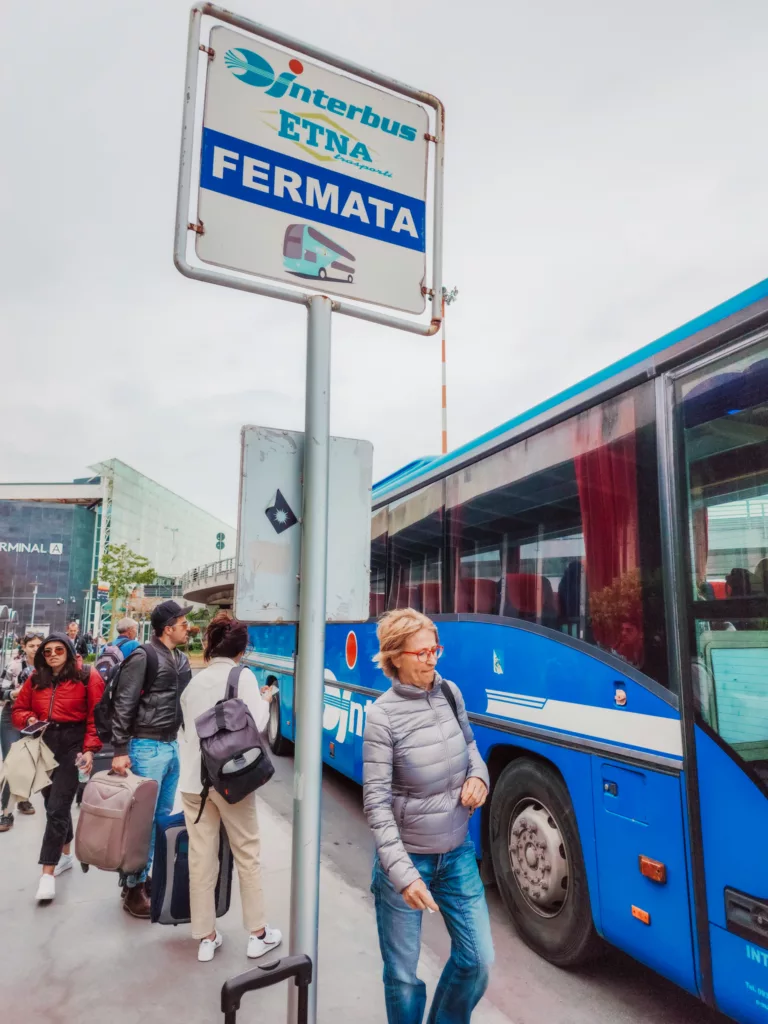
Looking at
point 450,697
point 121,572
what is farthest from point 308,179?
point 121,572

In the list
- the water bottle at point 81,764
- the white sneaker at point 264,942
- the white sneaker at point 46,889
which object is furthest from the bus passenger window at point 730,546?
the white sneaker at point 46,889

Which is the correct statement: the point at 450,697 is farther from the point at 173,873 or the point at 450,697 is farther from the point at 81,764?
the point at 81,764

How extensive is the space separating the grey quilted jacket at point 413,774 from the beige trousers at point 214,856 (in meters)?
1.57

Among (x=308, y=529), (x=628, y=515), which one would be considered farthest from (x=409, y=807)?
(x=628, y=515)

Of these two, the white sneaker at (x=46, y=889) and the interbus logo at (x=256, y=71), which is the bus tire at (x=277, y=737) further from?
the interbus logo at (x=256, y=71)

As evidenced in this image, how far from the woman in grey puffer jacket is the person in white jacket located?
141 centimetres

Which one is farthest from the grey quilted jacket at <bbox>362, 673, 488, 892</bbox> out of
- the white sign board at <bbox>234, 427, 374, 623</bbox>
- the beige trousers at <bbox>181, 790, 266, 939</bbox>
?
the beige trousers at <bbox>181, 790, 266, 939</bbox>

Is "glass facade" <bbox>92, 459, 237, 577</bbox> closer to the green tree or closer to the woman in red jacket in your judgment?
the green tree

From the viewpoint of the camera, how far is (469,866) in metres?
2.67

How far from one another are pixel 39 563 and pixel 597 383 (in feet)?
230

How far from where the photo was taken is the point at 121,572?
159ft

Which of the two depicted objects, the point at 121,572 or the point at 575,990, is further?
the point at 121,572

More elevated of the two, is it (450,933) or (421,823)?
(421,823)

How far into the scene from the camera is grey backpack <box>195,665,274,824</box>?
3.58m
